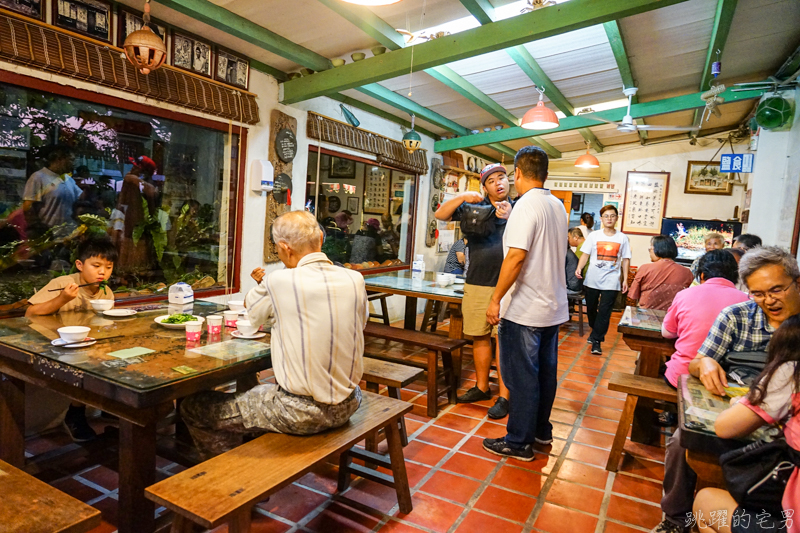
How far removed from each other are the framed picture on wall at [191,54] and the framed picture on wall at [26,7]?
3.13 ft

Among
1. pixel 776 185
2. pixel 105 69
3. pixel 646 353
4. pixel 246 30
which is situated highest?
pixel 246 30

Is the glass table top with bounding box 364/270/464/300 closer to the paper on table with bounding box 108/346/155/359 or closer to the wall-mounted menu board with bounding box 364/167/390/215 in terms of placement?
the wall-mounted menu board with bounding box 364/167/390/215

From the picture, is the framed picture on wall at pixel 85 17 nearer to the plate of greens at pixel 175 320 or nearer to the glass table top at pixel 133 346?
the glass table top at pixel 133 346

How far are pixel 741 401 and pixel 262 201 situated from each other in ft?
14.4

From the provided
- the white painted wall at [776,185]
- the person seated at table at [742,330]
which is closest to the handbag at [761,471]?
the person seated at table at [742,330]

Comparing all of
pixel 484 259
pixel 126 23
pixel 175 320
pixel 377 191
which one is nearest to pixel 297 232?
pixel 175 320

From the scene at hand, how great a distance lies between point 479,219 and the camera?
148 inches

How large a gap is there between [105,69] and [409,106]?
12.1ft

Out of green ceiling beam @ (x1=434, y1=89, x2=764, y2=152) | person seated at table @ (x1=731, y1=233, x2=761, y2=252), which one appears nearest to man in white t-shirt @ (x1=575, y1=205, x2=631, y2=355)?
green ceiling beam @ (x1=434, y1=89, x2=764, y2=152)

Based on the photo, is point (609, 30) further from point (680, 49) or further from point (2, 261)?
point (2, 261)

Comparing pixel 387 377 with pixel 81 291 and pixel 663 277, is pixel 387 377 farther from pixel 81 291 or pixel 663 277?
pixel 663 277

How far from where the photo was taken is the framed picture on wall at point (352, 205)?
6.59m

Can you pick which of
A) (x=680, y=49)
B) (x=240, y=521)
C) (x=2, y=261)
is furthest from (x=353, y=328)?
(x=680, y=49)

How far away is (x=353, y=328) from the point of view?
2.15 meters
